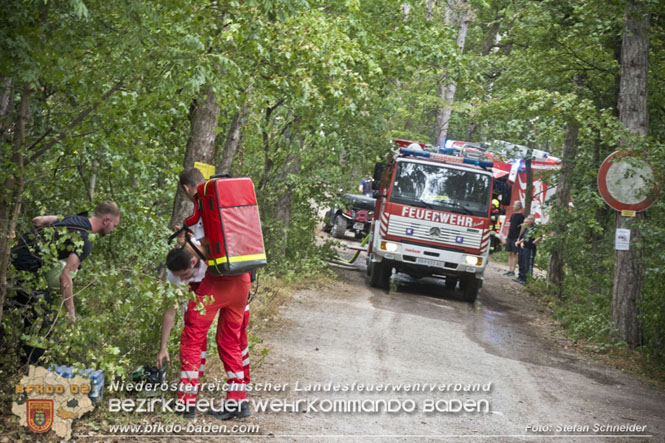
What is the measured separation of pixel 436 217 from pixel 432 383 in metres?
8.13

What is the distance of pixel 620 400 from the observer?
9016 mm

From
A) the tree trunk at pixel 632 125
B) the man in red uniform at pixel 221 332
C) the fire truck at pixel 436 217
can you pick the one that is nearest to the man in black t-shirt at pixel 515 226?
the fire truck at pixel 436 217

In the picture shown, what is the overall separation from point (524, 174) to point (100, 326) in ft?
78.8

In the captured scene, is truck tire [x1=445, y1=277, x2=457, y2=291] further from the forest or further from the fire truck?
the fire truck

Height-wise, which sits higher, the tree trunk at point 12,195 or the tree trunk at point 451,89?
the tree trunk at point 451,89

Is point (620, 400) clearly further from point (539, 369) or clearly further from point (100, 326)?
point (100, 326)

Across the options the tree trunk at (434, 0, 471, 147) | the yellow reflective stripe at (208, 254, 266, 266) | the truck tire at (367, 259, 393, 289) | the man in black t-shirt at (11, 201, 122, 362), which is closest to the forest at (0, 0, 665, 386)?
the man in black t-shirt at (11, 201, 122, 362)

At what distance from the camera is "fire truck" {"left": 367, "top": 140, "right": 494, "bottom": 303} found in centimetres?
1645

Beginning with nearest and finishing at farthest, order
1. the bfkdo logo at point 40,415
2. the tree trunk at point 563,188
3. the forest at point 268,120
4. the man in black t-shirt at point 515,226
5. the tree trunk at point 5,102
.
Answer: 1. the bfkdo logo at point 40,415
2. the tree trunk at point 5,102
3. the forest at point 268,120
4. the tree trunk at point 563,188
5. the man in black t-shirt at point 515,226

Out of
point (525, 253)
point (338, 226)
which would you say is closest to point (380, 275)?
point (525, 253)

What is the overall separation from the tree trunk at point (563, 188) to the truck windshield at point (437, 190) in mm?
1772

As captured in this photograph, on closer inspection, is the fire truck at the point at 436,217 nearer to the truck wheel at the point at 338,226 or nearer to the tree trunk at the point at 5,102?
the truck wheel at the point at 338,226

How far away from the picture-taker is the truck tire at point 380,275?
1711 cm

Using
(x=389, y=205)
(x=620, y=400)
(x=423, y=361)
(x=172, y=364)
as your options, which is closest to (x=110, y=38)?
(x=172, y=364)
